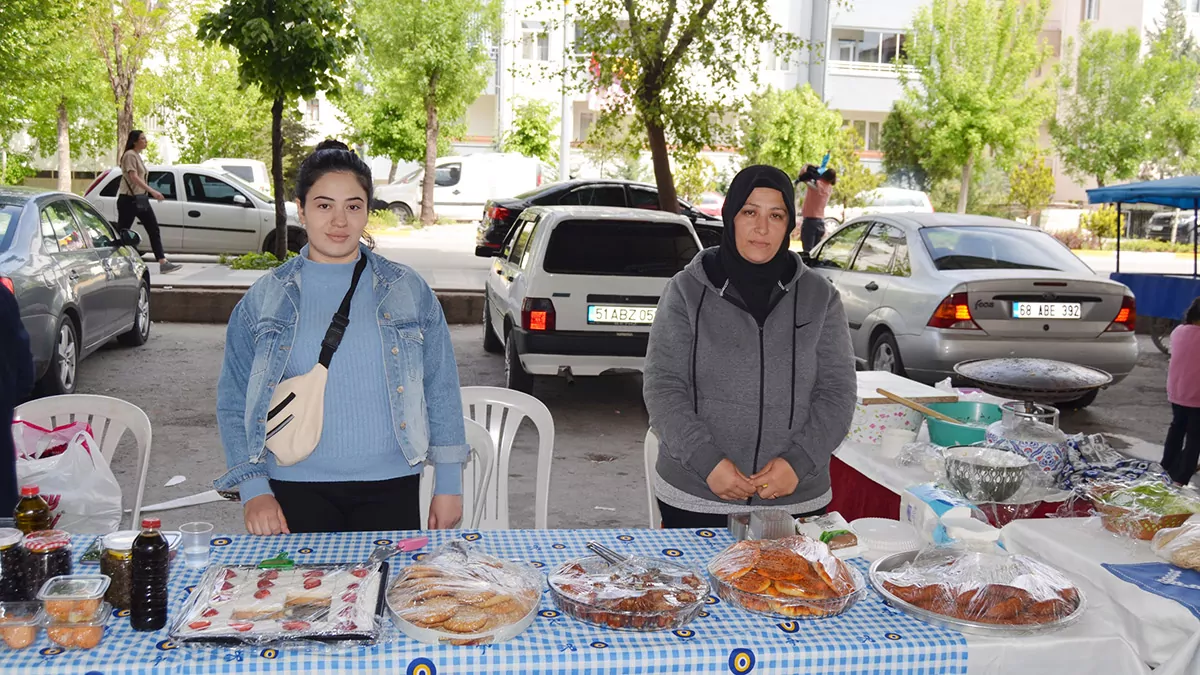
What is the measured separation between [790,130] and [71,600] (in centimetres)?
3166

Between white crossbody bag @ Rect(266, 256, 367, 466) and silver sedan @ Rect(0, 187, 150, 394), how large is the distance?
14.9 ft

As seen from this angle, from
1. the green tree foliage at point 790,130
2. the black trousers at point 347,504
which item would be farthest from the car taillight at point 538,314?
the green tree foliage at point 790,130

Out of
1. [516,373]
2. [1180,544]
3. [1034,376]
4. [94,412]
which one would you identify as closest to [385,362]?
[94,412]

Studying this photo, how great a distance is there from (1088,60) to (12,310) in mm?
37867

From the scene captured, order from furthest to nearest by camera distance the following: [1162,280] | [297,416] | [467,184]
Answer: [467,184], [1162,280], [297,416]

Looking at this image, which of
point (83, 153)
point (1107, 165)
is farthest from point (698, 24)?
point (83, 153)

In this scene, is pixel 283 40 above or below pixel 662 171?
above

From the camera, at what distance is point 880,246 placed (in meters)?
9.40

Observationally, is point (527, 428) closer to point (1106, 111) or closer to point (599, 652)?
point (599, 652)

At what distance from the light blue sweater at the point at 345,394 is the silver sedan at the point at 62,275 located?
14.5ft

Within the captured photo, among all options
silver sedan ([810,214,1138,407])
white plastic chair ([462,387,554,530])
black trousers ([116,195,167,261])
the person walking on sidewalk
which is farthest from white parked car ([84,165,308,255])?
white plastic chair ([462,387,554,530])

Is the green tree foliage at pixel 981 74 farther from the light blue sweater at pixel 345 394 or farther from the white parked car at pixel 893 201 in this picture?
the light blue sweater at pixel 345 394

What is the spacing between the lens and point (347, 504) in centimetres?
300

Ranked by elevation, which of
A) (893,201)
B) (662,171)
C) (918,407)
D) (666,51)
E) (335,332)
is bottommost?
(918,407)
